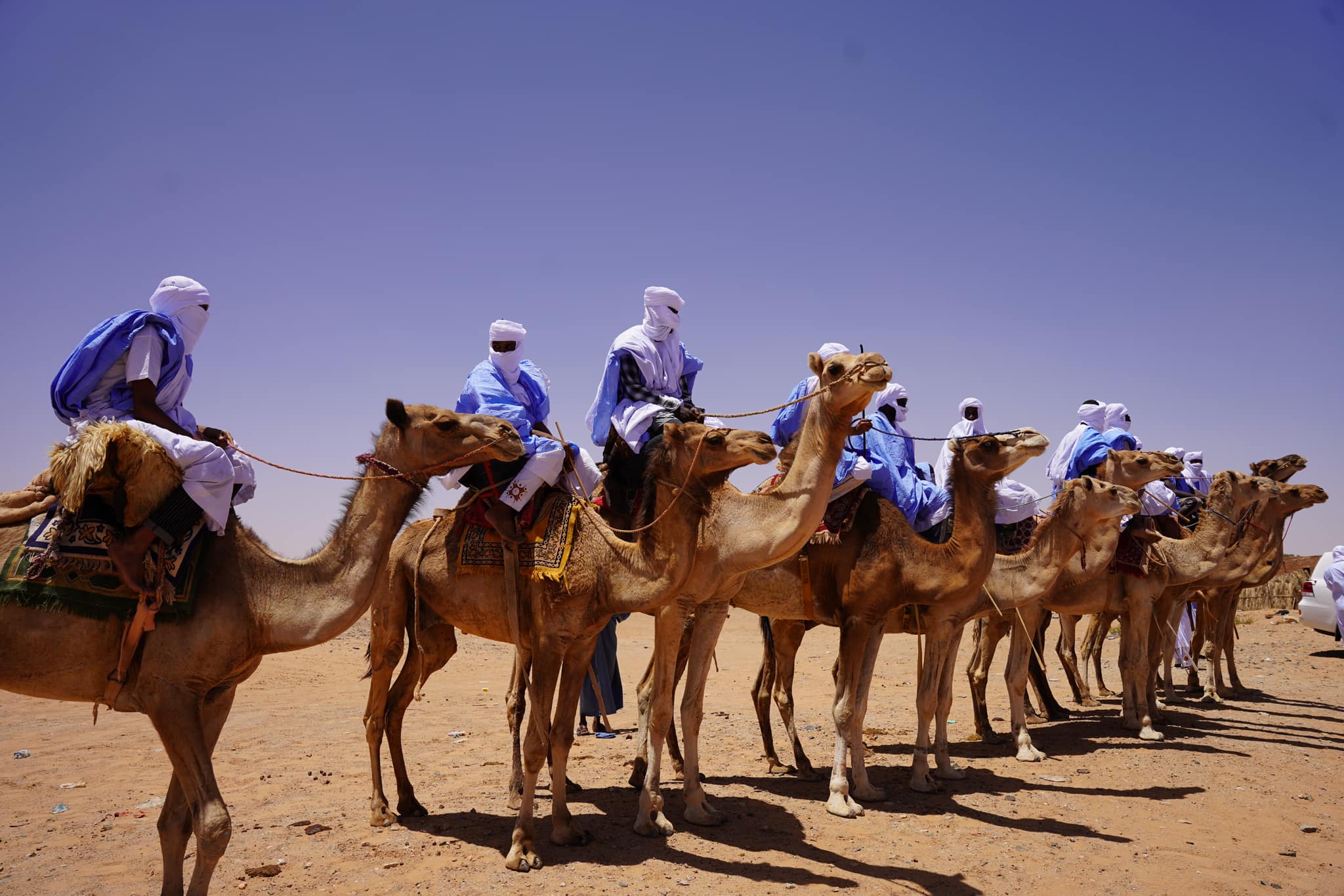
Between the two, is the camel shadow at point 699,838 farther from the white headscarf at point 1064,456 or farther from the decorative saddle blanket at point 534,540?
the white headscarf at point 1064,456

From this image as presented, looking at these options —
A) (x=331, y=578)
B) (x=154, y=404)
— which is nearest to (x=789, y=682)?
(x=331, y=578)

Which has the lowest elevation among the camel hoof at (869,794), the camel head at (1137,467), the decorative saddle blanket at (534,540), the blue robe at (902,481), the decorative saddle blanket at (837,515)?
the camel hoof at (869,794)

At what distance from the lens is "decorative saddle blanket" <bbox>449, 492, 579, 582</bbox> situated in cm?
664

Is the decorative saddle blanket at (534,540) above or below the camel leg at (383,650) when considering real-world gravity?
above

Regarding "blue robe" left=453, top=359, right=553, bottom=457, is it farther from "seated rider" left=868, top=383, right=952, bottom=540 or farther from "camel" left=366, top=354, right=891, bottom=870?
"seated rider" left=868, top=383, right=952, bottom=540

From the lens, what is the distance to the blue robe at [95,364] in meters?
5.27

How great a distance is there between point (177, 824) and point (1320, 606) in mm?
21997

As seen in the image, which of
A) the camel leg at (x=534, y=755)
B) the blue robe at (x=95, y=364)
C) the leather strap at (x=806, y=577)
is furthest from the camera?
the leather strap at (x=806, y=577)

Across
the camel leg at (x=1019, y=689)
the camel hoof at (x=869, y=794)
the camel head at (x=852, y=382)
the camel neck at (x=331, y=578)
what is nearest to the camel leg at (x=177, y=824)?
the camel neck at (x=331, y=578)

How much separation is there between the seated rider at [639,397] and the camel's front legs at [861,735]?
2675 mm

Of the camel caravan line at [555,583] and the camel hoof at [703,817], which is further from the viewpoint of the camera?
the camel hoof at [703,817]

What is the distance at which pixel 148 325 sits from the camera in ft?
17.5

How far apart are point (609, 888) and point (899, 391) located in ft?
18.1

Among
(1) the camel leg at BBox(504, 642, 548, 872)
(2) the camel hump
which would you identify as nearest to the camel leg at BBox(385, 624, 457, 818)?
(1) the camel leg at BBox(504, 642, 548, 872)
